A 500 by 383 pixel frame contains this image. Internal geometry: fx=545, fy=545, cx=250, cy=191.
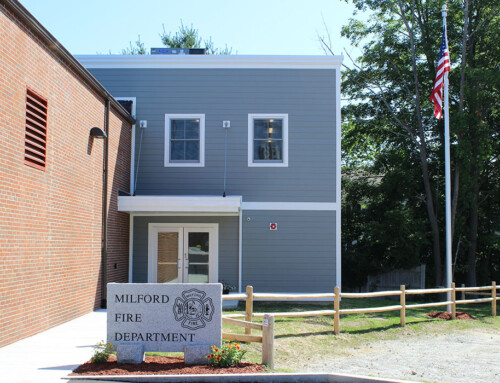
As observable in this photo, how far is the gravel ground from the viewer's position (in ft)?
27.3

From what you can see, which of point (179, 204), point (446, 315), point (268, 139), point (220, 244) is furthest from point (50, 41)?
point (446, 315)

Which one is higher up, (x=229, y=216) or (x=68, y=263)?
(x=229, y=216)

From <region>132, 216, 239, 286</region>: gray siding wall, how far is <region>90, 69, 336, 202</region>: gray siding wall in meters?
0.81

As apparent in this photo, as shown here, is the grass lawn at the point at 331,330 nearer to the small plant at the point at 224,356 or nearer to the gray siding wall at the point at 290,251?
the gray siding wall at the point at 290,251

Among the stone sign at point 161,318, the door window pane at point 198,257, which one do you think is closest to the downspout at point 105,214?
the door window pane at point 198,257

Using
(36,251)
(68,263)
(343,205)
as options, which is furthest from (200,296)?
(343,205)

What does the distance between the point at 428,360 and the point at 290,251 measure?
7163 mm

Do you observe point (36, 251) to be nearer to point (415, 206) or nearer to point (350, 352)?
→ point (350, 352)

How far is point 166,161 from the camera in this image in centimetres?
1670

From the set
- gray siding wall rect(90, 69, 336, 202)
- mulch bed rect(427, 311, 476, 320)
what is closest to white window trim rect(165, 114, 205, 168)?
gray siding wall rect(90, 69, 336, 202)

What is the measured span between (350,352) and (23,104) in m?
7.36

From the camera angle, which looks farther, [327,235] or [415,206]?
[415,206]

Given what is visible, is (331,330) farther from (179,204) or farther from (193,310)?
(179,204)

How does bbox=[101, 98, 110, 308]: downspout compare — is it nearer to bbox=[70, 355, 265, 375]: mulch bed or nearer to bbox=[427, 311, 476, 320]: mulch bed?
bbox=[70, 355, 265, 375]: mulch bed
